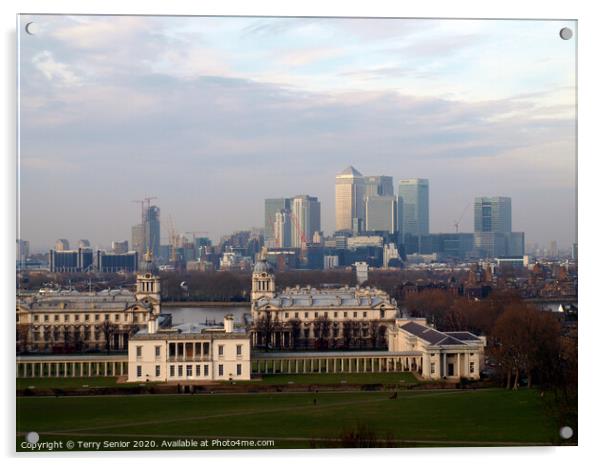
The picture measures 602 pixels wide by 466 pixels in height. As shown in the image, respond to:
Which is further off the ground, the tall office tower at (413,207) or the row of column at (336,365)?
the tall office tower at (413,207)

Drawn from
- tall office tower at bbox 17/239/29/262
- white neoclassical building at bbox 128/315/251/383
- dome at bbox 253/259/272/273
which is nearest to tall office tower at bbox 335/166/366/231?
white neoclassical building at bbox 128/315/251/383

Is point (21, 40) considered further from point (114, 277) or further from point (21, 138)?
point (114, 277)

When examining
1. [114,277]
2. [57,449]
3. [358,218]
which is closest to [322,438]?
[57,449]

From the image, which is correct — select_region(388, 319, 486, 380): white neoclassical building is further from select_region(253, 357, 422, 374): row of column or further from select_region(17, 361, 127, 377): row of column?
select_region(17, 361, 127, 377): row of column

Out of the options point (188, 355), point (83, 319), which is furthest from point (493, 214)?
point (83, 319)

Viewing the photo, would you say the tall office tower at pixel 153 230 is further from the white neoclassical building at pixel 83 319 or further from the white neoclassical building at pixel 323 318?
the white neoclassical building at pixel 323 318

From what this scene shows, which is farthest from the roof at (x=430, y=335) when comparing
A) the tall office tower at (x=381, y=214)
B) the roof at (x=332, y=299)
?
the roof at (x=332, y=299)

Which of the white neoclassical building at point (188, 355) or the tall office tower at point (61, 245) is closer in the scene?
the tall office tower at point (61, 245)
